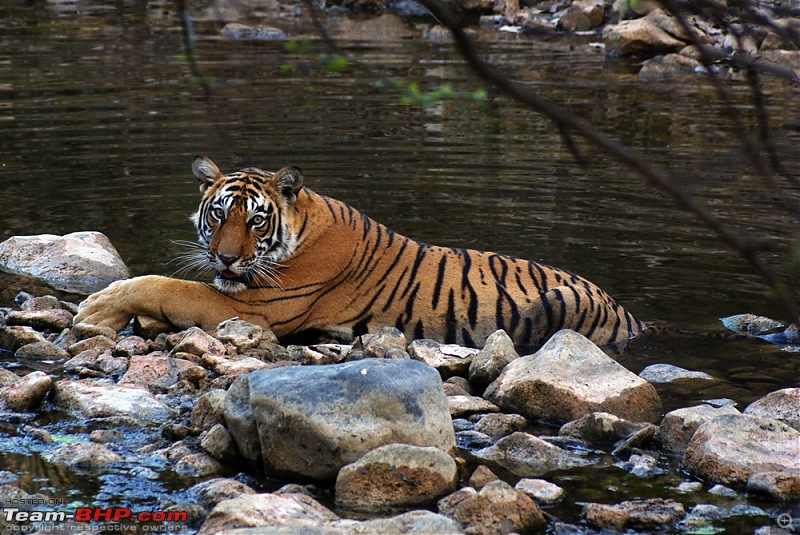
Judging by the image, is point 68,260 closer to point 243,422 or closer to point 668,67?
point 243,422

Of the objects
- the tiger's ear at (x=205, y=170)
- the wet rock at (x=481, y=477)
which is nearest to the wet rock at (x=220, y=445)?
the wet rock at (x=481, y=477)

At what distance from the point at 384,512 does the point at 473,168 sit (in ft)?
23.7

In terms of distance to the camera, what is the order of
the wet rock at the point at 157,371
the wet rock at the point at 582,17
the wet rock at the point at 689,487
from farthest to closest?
the wet rock at the point at 582,17 < the wet rock at the point at 157,371 < the wet rock at the point at 689,487

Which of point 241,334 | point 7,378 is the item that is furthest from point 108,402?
point 241,334

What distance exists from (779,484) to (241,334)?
2.80 meters

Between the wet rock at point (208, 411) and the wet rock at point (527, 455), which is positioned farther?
the wet rock at point (208, 411)

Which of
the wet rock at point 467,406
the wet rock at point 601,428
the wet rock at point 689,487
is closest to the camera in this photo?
the wet rock at point 689,487

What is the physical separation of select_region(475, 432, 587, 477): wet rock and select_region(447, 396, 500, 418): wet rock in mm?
439

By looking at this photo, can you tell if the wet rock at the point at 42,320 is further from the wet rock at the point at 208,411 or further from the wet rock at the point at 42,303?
the wet rock at the point at 208,411

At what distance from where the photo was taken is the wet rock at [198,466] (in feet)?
13.0

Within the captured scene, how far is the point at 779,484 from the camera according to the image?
12.5 ft

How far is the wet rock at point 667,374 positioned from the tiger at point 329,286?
56 cm

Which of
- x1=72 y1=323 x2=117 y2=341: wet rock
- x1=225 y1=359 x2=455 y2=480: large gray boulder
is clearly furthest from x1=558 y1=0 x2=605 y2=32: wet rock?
x1=225 y1=359 x2=455 y2=480: large gray boulder

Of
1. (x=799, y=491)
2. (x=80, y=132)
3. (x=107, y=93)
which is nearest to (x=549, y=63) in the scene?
(x=107, y=93)
